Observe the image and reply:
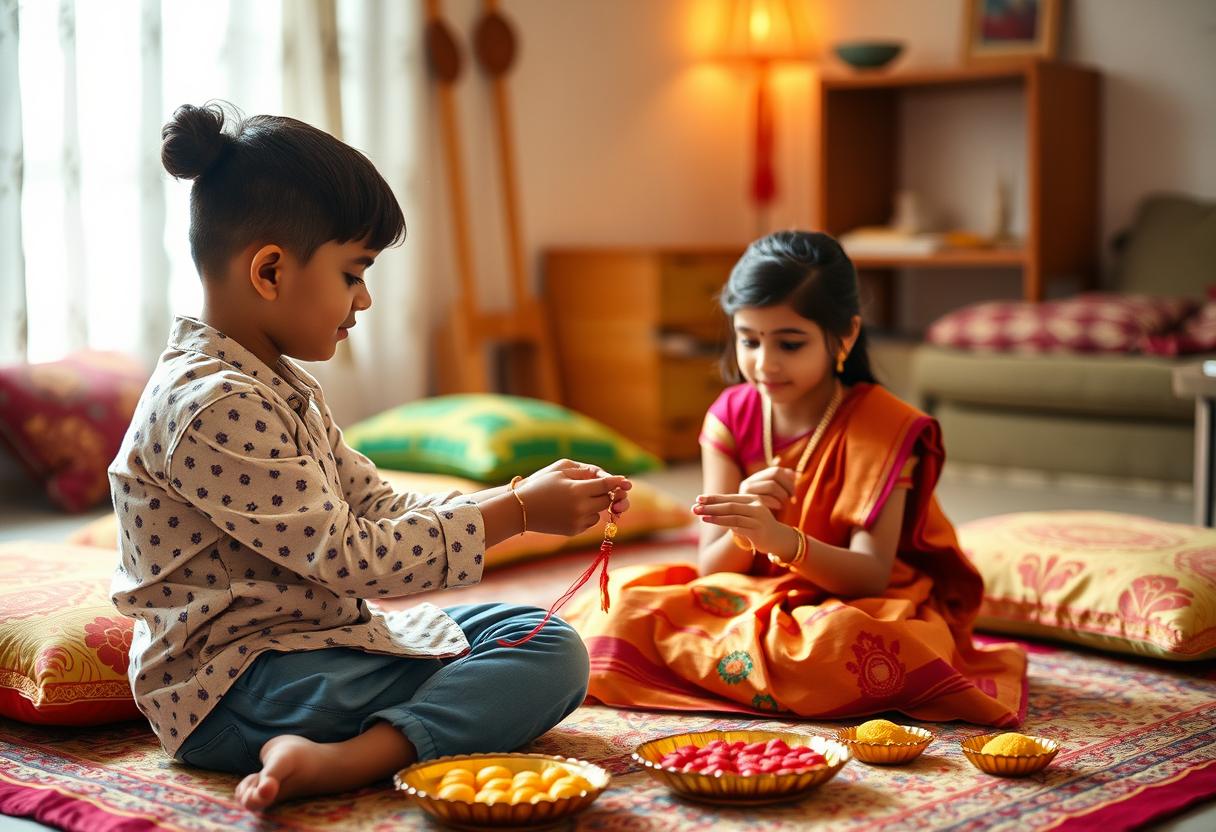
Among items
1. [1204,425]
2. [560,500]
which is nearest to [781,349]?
[560,500]

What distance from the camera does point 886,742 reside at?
156cm

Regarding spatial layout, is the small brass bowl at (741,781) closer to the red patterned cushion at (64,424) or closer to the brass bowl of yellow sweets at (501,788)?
the brass bowl of yellow sweets at (501,788)

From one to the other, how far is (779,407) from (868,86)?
2.94 meters

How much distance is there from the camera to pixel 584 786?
1.37 m

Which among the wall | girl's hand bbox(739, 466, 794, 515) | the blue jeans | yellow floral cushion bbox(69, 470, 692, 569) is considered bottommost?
yellow floral cushion bbox(69, 470, 692, 569)

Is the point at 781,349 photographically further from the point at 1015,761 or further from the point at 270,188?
the point at 270,188

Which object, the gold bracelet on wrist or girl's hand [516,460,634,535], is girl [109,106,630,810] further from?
the gold bracelet on wrist

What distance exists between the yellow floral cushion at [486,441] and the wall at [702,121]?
1056mm

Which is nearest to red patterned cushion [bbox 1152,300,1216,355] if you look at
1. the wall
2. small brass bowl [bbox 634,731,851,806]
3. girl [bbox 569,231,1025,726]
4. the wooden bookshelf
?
the wooden bookshelf

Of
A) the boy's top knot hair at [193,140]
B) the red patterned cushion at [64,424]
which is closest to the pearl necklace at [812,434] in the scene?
the boy's top knot hair at [193,140]

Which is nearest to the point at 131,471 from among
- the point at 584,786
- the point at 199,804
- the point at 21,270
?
the point at 199,804

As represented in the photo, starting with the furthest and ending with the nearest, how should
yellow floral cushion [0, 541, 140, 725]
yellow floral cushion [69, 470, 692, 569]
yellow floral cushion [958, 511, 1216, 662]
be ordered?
yellow floral cushion [69, 470, 692, 569] → yellow floral cushion [958, 511, 1216, 662] → yellow floral cushion [0, 541, 140, 725]

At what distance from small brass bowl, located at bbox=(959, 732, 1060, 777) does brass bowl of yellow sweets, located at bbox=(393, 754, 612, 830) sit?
41cm

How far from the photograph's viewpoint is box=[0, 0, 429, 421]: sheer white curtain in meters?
3.20
